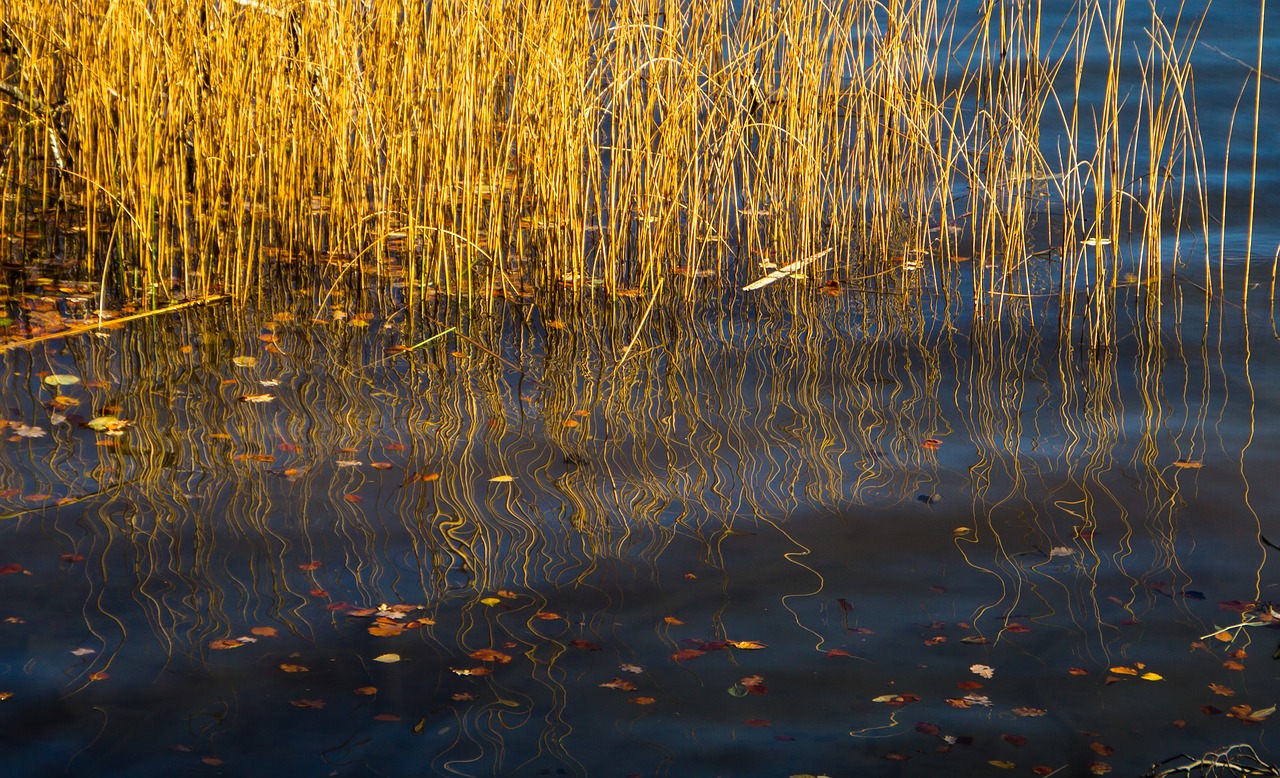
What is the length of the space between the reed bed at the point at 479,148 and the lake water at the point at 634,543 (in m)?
0.22

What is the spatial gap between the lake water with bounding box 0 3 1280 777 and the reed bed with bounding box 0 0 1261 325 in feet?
0.73

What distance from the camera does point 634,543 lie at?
2480 millimetres

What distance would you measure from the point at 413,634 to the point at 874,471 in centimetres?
112

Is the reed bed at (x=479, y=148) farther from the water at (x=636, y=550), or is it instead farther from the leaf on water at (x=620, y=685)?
the leaf on water at (x=620, y=685)

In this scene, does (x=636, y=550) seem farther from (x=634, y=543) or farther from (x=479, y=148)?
(x=479, y=148)

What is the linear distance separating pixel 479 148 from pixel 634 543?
158 centimetres

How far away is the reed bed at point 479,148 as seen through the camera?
3473mm

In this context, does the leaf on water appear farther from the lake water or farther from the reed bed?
the reed bed

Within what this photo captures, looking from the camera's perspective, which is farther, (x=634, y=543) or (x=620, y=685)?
(x=634, y=543)

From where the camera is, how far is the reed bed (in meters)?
3.47

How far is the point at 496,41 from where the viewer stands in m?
3.49

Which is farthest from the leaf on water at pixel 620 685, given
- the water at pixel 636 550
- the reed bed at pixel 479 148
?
the reed bed at pixel 479 148

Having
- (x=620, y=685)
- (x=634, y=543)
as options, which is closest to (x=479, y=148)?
(x=634, y=543)

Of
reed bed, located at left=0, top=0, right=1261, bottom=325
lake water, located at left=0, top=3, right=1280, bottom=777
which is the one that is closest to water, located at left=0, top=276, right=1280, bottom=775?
lake water, located at left=0, top=3, right=1280, bottom=777
